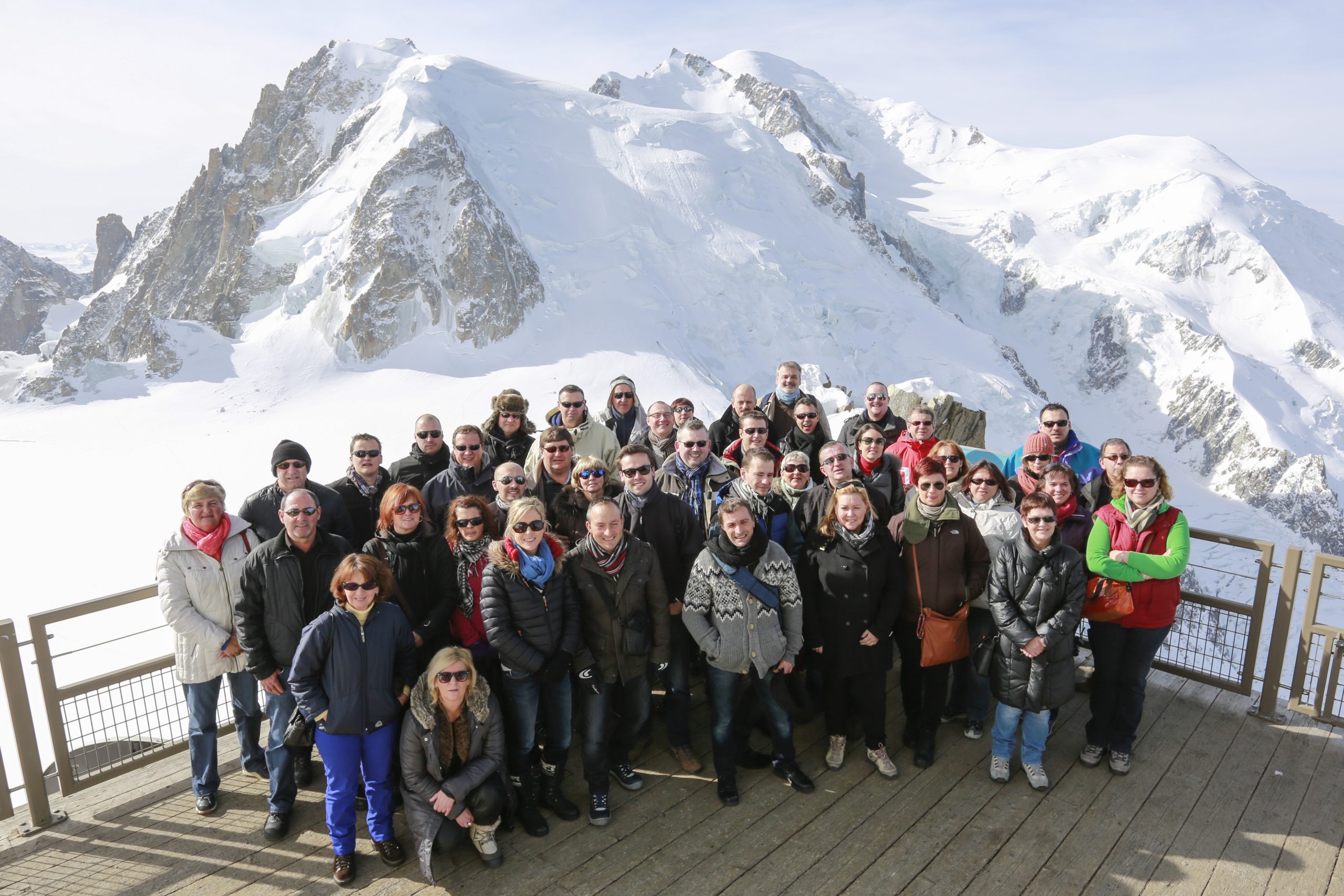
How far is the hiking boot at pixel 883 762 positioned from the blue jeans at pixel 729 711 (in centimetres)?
58

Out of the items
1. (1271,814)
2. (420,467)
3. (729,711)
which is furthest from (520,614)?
(1271,814)

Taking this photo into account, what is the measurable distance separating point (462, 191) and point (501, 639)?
51509 mm

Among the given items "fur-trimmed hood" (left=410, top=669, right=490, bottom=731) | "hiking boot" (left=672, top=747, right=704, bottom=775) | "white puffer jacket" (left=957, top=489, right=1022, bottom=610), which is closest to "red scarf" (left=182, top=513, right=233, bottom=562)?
"fur-trimmed hood" (left=410, top=669, right=490, bottom=731)

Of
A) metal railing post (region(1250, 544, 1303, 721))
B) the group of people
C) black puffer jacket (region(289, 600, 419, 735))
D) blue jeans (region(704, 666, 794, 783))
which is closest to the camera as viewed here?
black puffer jacket (region(289, 600, 419, 735))

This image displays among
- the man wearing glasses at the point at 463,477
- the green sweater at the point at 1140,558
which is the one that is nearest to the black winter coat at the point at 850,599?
the green sweater at the point at 1140,558

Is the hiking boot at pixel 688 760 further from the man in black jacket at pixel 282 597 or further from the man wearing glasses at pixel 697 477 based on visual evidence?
the man in black jacket at pixel 282 597

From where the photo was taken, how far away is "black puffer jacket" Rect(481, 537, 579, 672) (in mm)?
3850

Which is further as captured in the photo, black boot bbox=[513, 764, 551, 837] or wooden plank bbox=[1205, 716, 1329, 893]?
black boot bbox=[513, 764, 551, 837]

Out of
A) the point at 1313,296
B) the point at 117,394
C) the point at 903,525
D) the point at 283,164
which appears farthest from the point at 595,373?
the point at 1313,296

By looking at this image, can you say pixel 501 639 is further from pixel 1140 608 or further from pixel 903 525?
pixel 1140 608

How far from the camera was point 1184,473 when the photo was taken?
89750mm

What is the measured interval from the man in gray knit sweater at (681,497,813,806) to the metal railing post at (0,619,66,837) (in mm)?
3414

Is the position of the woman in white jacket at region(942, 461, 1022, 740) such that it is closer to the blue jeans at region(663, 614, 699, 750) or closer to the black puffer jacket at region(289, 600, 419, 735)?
the blue jeans at region(663, 614, 699, 750)

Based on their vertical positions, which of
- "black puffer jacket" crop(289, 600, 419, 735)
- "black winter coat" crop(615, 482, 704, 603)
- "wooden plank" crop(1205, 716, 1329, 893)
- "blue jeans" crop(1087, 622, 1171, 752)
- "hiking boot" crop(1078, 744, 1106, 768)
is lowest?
"wooden plank" crop(1205, 716, 1329, 893)
